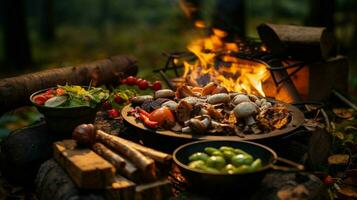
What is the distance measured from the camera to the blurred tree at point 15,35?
49.4ft

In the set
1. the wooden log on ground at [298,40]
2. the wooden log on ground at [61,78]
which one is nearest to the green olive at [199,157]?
the wooden log on ground at [61,78]

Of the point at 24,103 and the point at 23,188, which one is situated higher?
the point at 24,103

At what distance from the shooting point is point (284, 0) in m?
28.6

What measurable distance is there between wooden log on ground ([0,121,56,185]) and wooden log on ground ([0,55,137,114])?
0.92 m

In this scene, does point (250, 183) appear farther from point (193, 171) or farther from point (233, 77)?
point (233, 77)

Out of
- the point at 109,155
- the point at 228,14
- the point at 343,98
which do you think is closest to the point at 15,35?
the point at 228,14

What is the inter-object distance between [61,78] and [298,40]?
421cm

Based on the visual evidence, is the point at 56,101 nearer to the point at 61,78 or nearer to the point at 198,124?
the point at 198,124

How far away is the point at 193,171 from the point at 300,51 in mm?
4452

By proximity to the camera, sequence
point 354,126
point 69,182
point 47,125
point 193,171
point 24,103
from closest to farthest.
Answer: point 193,171 → point 69,182 → point 47,125 → point 24,103 → point 354,126

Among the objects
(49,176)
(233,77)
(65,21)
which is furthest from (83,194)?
(65,21)

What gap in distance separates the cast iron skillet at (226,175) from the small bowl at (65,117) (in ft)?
5.11

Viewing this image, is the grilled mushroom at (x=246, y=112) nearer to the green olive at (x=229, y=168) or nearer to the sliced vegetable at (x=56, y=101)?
the green olive at (x=229, y=168)

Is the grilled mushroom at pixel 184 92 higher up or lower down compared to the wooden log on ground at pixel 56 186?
higher up
